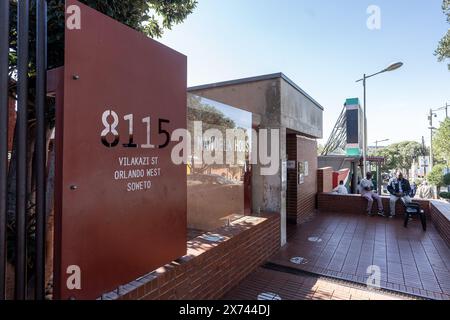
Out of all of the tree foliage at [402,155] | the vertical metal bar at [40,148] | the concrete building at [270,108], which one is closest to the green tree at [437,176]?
the concrete building at [270,108]

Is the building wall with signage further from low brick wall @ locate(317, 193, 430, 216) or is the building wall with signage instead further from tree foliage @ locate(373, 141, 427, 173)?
tree foliage @ locate(373, 141, 427, 173)

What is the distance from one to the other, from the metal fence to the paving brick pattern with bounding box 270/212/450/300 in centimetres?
394

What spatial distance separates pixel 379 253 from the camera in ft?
17.6

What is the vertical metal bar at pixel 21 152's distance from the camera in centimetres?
186

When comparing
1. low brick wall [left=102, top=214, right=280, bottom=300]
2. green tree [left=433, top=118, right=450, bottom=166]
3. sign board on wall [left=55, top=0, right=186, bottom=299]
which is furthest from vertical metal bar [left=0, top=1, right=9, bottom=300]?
green tree [left=433, top=118, right=450, bottom=166]

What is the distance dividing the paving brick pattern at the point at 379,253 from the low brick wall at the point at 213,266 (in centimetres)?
60

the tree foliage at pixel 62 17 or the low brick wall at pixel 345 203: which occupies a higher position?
the tree foliage at pixel 62 17

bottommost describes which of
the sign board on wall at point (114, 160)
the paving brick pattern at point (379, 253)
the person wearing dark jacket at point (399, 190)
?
the paving brick pattern at point (379, 253)

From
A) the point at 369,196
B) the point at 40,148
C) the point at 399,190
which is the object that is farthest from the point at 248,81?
the point at 399,190

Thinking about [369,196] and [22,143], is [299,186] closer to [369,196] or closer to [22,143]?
[369,196]

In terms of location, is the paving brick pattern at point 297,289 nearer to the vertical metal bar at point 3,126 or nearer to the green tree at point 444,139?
the vertical metal bar at point 3,126

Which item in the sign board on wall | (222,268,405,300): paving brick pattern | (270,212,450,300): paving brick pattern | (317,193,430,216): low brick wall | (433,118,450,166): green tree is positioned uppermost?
(433,118,450,166): green tree

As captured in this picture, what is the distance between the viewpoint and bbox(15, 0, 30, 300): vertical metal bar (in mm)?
1863
